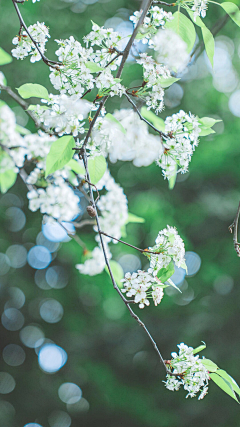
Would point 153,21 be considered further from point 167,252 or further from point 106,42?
point 167,252

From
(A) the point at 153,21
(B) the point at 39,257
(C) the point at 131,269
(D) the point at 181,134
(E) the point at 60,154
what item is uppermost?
(A) the point at 153,21

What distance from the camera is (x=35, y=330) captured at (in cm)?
323

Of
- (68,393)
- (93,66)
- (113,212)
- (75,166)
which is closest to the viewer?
(93,66)

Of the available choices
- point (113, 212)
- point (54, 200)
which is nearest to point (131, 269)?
point (113, 212)

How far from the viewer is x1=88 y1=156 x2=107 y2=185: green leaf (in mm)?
573

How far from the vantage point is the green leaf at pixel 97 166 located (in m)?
0.57

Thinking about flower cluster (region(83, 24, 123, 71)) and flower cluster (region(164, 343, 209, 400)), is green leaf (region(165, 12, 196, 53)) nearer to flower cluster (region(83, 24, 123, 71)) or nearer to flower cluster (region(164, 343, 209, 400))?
flower cluster (region(83, 24, 123, 71))

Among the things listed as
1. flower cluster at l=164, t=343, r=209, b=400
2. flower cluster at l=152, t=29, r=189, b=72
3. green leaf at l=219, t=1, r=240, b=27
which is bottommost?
flower cluster at l=164, t=343, r=209, b=400

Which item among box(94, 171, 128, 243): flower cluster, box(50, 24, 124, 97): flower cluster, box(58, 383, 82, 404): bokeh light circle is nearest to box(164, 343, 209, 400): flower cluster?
box(50, 24, 124, 97): flower cluster

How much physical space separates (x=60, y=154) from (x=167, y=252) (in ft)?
0.78

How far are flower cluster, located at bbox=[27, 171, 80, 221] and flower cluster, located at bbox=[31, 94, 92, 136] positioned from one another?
39 centimetres

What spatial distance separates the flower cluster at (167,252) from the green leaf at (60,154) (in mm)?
206

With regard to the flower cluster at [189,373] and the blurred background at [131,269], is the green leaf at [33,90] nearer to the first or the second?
the flower cluster at [189,373]

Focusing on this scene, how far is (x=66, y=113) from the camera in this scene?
1.56ft
